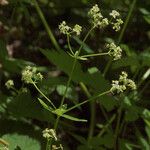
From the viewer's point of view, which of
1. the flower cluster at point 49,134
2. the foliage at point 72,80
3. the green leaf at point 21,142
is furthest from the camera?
the green leaf at point 21,142

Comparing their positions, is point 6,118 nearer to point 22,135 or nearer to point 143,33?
point 22,135

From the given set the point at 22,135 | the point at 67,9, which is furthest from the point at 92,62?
the point at 22,135

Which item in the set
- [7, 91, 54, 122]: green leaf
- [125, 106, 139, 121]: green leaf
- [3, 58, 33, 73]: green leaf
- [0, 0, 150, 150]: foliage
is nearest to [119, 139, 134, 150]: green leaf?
[0, 0, 150, 150]: foliage

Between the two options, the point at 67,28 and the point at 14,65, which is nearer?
the point at 67,28

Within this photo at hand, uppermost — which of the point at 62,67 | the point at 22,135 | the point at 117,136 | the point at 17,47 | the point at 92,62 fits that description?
the point at 17,47

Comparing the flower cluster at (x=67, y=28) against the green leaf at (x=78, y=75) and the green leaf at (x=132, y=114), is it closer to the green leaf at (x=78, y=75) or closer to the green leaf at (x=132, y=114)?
the green leaf at (x=78, y=75)

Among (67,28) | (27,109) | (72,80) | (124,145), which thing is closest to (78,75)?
(72,80)

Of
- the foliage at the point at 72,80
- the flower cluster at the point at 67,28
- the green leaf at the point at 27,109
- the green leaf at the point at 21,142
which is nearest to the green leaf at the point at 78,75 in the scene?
the foliage at the point at 72,80

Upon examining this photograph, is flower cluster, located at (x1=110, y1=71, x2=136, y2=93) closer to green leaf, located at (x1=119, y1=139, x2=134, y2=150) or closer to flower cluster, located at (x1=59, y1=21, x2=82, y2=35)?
flower cluster, located at (x1=59, y1=21, x2=82, y2=35)

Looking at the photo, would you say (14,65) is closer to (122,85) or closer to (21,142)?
(21,142)
